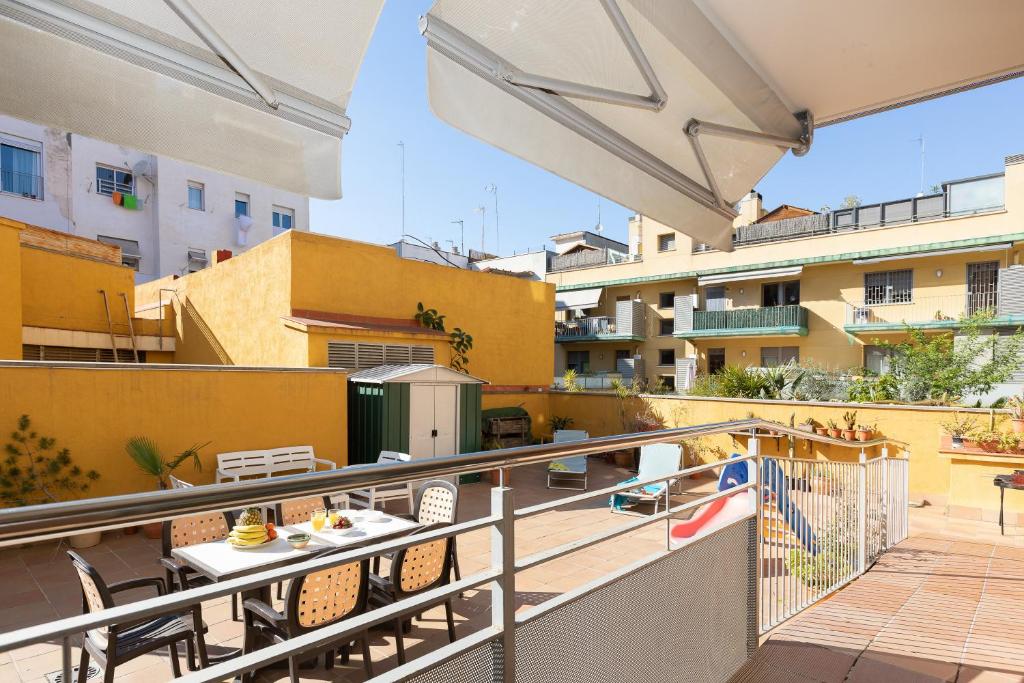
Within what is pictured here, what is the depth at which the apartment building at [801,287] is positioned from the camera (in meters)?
16.7

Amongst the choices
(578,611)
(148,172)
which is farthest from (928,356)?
(148,172)

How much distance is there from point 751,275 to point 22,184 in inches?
974

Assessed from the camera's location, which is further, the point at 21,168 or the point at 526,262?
the point at 526,262

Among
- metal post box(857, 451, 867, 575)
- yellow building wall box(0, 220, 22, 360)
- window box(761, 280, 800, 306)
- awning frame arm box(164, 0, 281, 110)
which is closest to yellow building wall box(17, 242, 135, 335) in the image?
yellow building wall box(0, 220, 22, 360)

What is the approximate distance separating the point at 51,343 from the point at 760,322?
68.3 ft

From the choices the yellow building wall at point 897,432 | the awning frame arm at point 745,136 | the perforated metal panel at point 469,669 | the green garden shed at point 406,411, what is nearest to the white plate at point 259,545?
the perforated metal panel at point 469,669

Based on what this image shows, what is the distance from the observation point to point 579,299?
2519 cm

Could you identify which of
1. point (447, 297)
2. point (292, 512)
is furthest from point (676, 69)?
point (447, 297)

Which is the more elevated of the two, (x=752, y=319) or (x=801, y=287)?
(x=801, y=287)

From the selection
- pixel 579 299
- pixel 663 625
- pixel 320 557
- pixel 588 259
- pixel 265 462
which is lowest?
pixel 265 462

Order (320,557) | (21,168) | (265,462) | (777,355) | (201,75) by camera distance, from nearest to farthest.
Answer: (320,557) → (201,75) → (265,462) → (21,168) → (777,355)

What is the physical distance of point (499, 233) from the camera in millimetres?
31031

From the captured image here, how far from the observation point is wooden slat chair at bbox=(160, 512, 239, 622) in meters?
4.15

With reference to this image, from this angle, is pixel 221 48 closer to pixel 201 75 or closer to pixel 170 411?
pixel 201 75
